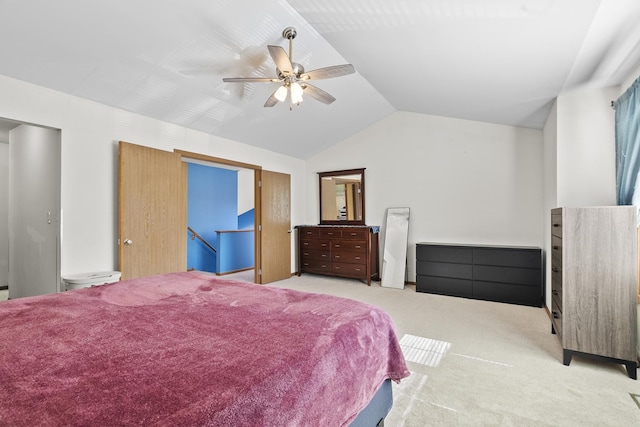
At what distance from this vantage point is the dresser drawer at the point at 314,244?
5.70m

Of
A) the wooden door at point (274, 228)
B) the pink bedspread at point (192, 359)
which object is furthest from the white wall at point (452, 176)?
the pink bedspread at point (192, 359)

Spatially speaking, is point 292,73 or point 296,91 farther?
point 296,91

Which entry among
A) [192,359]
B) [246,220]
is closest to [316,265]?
[246,220]

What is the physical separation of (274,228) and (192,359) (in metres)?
A: 4.58

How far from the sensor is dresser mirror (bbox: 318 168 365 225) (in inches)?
230

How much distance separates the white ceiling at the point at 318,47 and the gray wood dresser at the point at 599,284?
A: 129cm

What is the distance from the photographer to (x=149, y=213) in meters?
3.58

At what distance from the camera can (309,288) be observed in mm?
5004

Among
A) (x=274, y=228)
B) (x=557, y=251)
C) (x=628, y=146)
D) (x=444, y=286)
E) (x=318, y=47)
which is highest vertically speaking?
(x=318, y=47)

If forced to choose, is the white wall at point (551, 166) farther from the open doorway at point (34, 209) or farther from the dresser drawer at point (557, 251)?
the open doorway at point (34, 209)

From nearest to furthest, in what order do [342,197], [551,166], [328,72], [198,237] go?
[328,72] → [551,166] → [342,197] → [198,237]

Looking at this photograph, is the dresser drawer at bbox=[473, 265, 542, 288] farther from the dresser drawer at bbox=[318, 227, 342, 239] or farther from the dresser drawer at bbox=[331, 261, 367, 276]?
the dresser drawer at bbox=[318, 227, 342, 239]

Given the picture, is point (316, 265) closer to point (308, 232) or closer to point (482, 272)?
point (308, 232)

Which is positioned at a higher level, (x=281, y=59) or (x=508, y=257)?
(x=281, y=59)
